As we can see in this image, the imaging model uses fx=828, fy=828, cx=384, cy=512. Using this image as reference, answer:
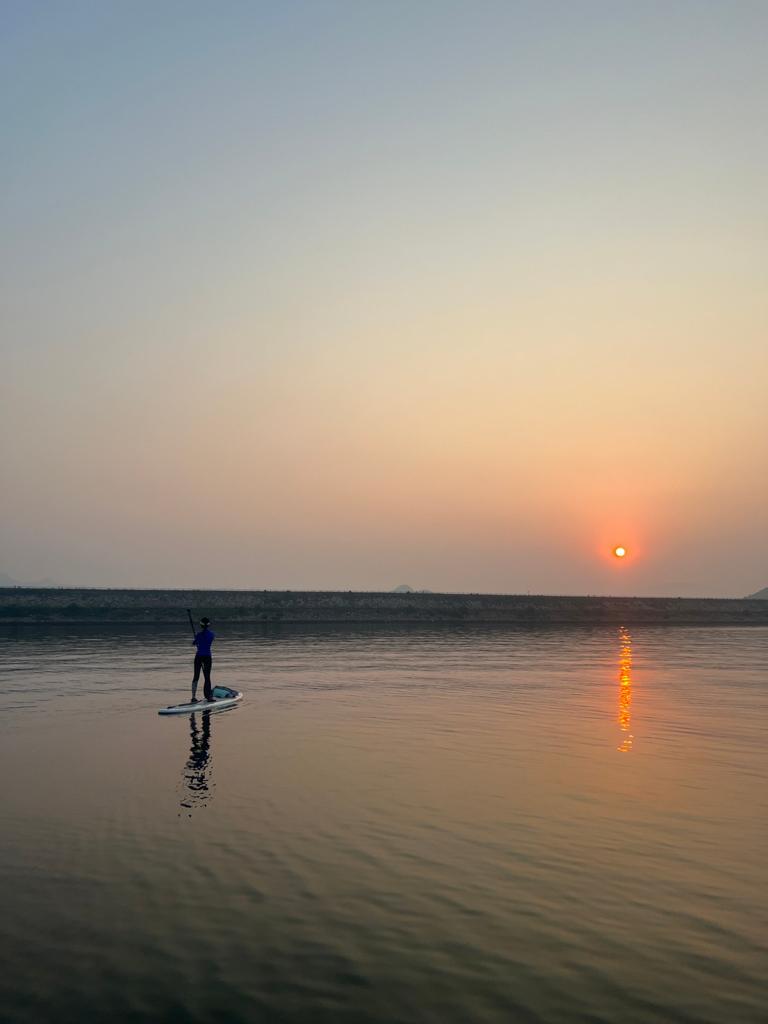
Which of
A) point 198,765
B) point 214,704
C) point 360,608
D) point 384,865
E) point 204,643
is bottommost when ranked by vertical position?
point 384,865

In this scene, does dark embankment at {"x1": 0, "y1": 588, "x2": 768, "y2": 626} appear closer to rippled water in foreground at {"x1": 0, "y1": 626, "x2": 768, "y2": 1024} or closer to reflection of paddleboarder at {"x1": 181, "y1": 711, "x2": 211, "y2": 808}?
rippled water in foreground at {"x1": 0, "y1": 626, "x2": 768, "y2": 1024}

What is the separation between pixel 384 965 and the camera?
908 cm

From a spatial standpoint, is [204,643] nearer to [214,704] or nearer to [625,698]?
[214,704]

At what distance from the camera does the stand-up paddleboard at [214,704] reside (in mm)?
29047

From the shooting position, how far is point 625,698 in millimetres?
33500

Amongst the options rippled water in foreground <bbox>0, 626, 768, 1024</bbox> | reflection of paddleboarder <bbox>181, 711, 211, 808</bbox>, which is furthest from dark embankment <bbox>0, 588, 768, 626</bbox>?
reflection of paddleboarder <bbox>181, 711, 211, 808</bbox>

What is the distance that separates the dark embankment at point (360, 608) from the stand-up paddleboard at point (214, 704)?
221 ft

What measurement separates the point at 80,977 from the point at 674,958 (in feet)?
21.3

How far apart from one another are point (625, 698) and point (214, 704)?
16307 millimetres

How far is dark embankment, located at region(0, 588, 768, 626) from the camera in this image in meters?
97.6

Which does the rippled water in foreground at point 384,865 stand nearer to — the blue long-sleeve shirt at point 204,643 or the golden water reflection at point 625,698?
the golden water reflection at point 625,698

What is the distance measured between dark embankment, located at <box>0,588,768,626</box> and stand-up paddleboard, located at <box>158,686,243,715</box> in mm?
67418

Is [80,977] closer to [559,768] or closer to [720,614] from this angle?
[559,768]

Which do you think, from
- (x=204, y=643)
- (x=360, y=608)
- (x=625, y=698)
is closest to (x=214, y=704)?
(x=204, y=643)
